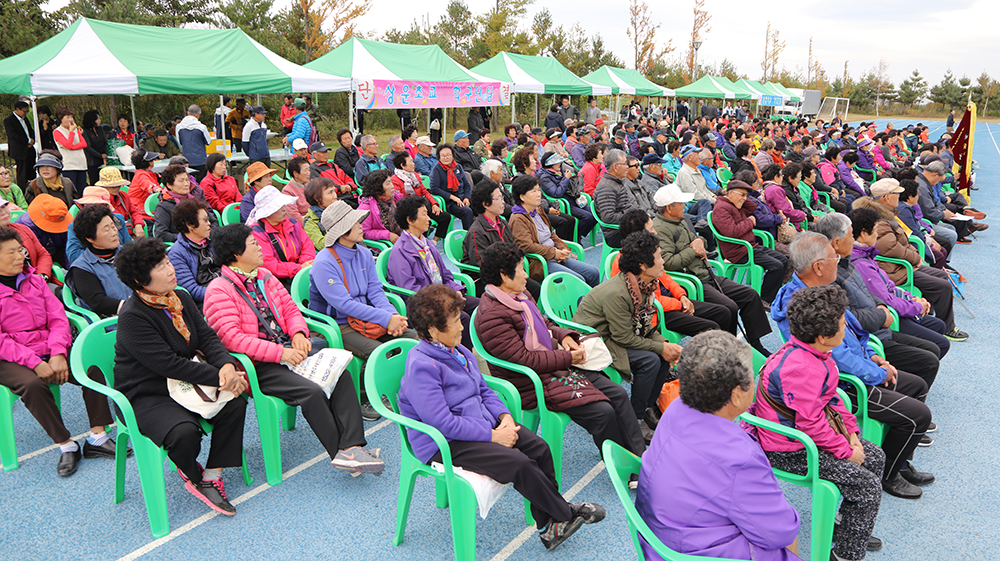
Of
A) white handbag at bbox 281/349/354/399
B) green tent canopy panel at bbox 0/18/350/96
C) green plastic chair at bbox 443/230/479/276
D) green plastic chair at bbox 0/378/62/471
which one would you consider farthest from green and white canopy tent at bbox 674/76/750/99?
green plastic chair at bbox 0/378/62/471

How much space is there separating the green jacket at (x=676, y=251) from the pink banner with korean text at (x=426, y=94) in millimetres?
6933

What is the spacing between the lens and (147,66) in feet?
25.2

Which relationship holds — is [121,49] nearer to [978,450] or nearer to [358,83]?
[358,83]

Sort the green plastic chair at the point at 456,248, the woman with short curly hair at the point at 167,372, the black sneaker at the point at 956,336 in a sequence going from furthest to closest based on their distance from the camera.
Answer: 1. the black sneaker at the point at 956,336
2. the green plastic chair at the point at 456,248
3. the woman with short curly hair at the point at 167,372

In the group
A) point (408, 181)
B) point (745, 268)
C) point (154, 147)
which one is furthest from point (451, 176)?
point (154, 147)

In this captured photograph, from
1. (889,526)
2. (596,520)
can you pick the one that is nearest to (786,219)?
(889,526)

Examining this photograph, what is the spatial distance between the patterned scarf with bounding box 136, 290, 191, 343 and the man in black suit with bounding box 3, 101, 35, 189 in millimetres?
8356

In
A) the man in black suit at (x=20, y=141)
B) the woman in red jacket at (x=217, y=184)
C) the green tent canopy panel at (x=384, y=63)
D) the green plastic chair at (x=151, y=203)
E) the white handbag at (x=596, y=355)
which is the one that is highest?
the green tent canopy panel at (x=384, y=63)

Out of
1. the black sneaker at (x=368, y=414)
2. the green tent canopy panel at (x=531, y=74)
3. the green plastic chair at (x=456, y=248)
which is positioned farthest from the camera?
the green tent canopy panel at (x=531, y=74)

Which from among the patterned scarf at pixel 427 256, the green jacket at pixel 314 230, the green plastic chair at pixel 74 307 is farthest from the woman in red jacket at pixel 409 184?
the green plastic chair at pixel 74 307

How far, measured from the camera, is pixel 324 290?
11.8 ft

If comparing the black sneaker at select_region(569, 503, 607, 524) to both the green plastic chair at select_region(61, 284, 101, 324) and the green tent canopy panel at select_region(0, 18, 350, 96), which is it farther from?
the green tent canopy panel at select_region(0, 18, 350, 96)

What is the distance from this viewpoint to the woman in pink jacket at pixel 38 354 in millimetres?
2975

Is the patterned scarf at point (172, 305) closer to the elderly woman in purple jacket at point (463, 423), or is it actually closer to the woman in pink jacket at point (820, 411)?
the elderly woman in purple jacket at point (463, 423)
